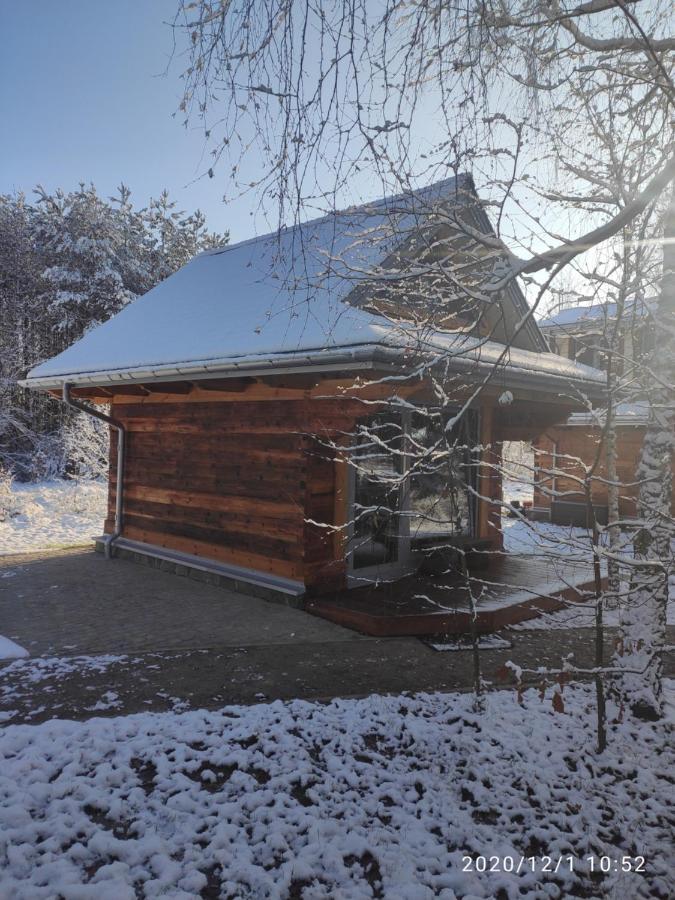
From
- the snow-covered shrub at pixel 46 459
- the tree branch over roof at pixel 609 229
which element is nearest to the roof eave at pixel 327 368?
the tree branch over roof at pixel 609 229

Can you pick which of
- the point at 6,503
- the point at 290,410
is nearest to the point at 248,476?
the point at 290,410

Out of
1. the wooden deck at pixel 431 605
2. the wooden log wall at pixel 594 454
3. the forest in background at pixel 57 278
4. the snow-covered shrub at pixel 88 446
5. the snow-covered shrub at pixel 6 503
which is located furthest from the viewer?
the forest in background at pixel 57 278

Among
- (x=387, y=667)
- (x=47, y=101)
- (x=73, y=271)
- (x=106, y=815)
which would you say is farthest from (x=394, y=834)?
(x=73, y=271)

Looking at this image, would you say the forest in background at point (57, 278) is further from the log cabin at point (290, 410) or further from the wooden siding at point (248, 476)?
the log cabin at point (290, 410)

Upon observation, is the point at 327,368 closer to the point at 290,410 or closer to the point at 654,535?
the point at 290,410

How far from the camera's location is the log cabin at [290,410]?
6.04 meters

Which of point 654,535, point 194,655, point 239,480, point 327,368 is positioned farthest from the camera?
point 239,480

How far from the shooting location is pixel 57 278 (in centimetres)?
2319

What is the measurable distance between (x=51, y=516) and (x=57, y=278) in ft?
40.1

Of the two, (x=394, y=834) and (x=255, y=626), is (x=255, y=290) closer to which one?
(x=255, y=626)

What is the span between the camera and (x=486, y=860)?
9.38ft

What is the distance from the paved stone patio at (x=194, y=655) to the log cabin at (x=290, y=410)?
0.86 m

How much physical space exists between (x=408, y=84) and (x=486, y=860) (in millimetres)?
3693

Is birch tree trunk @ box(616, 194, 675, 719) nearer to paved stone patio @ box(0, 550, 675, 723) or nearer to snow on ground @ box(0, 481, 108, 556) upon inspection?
paved stone patio @ box(0, 550, 675, 723)
